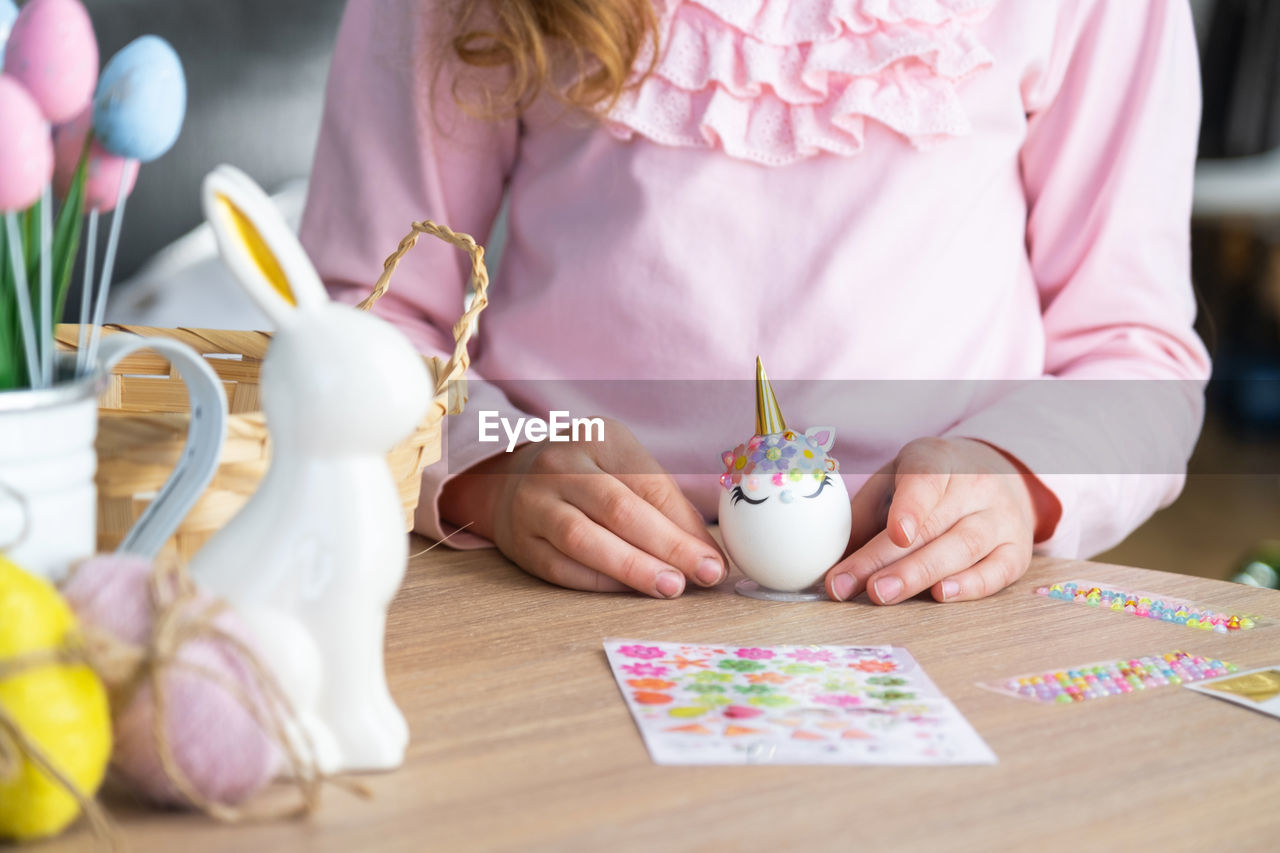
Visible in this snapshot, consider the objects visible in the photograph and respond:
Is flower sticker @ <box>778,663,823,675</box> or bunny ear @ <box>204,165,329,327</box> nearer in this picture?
bunny ear @ <box>204,165,329,327</box>

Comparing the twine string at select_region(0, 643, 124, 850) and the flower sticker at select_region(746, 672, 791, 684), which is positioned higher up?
the twine string at select_region(0, 643, 124, 850)

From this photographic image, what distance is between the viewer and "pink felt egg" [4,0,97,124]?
0.32 meters

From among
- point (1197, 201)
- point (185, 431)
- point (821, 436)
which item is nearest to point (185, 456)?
point (185, 431)

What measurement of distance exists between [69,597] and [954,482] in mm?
446

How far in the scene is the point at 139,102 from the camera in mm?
338

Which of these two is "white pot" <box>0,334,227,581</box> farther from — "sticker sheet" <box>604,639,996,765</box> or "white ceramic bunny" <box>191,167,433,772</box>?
Answer: "sticker sheet" <box>604,639,996,765</box>

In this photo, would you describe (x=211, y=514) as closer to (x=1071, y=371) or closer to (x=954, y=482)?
(x=954, y=482)

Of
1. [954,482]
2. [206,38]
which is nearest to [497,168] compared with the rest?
[954,482]

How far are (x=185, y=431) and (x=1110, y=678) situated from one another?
0.37 meters

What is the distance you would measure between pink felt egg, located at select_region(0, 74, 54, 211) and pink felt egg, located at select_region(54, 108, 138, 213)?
5cm

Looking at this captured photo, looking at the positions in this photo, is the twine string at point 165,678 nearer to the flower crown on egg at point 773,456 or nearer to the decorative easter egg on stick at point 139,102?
the decorative easter egg on stick at point 139,102

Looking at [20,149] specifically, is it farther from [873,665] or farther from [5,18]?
[873,665]

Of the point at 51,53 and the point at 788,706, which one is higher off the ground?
the point at 51,53

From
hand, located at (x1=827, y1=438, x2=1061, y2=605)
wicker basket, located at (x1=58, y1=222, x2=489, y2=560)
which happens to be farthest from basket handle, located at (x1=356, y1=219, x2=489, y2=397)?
hand, located at (x1=827, y1=438, x2=1061, y2=605)
